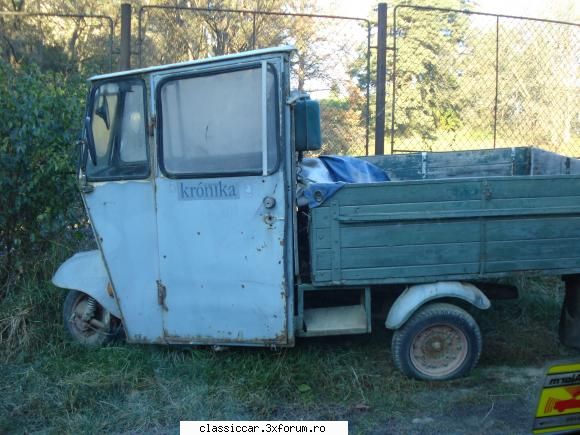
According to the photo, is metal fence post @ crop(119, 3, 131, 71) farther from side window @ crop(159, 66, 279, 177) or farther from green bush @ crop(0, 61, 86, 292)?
side window @ crop(159, 66, 279, 177)

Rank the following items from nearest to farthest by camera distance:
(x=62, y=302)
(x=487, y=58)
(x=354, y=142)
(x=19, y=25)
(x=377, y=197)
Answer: (x=377, y=197) → (x=62, y=302) → (x=354, y=142) → (x=487, y=58) → (x=19, y=25)

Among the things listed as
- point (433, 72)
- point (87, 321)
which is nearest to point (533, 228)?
point (87, 321)

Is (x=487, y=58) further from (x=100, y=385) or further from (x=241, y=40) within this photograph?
(x=100, y=385)

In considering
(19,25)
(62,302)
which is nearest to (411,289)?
(62,302)

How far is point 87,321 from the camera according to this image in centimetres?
466

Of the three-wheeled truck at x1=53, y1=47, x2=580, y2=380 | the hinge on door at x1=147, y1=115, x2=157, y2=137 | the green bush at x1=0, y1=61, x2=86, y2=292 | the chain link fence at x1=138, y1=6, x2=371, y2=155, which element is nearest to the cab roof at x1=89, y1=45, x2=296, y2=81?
the three-wheeled truck at x1=53, y1=47, x2=580, y2=380

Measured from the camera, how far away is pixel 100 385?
3.93 metres

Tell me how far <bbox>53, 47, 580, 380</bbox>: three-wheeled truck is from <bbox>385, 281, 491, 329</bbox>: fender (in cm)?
1

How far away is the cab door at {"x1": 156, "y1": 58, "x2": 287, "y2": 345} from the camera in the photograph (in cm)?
380

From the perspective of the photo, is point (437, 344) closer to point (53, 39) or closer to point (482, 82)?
point (482, 82)

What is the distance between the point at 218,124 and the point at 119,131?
80 centimetres

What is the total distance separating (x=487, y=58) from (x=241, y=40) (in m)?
3.56

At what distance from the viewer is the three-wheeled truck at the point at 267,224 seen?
3820 millimetres
